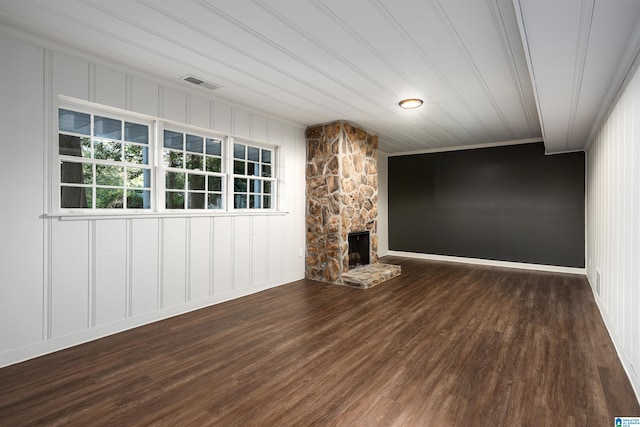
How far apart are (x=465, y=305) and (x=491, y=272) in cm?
245

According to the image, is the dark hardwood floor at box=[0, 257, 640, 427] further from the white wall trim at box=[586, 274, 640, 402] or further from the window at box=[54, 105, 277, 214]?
the window at box=[54, 105, 277, 214]

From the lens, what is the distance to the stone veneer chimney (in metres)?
5.23

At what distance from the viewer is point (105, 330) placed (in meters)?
3.12

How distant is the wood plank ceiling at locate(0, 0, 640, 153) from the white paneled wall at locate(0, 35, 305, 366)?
0.77 feet

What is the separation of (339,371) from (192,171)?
2900mm

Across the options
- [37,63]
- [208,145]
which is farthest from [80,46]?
[208,145]

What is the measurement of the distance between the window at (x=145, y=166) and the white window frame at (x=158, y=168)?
0.01 meters

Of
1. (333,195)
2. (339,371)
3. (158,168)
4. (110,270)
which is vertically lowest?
(339,371)

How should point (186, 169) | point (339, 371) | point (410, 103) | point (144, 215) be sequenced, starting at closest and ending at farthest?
point (339, 371), point (144, 215), point (186, 169), point (410, 103)

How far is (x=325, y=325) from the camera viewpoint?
342 cm

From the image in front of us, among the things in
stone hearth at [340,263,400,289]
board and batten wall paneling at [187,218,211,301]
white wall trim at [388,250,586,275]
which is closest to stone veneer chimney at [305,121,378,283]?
stone hearth at [340,263,400,289]

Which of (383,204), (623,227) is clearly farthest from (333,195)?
(623,227)

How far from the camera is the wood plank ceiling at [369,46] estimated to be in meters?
2.16

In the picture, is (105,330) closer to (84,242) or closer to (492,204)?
(84,242)
